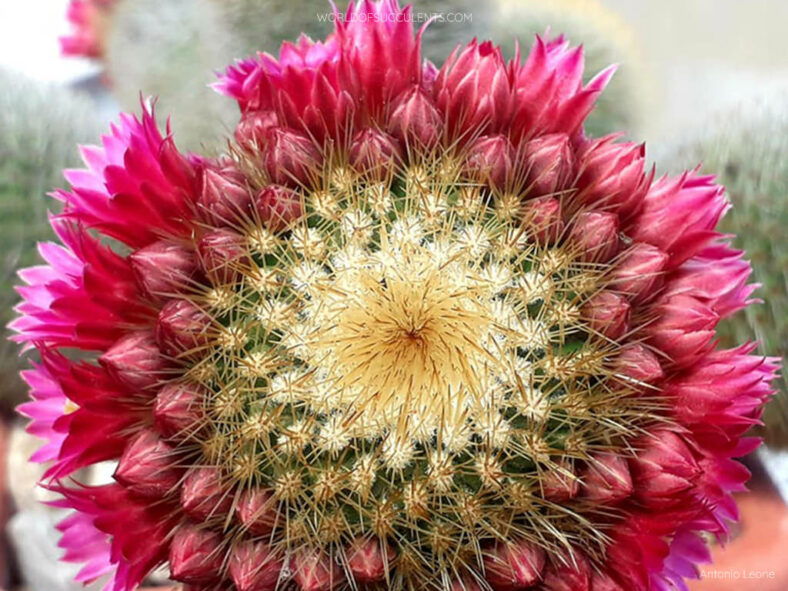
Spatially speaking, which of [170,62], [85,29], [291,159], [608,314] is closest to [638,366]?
[608,314]

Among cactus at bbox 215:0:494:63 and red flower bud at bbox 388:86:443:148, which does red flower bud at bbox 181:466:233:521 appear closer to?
red flower bud at bbox 388:86:443:148

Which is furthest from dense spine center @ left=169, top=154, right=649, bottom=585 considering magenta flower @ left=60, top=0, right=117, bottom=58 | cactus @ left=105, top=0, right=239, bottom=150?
magenta flower @ left=60, top=0, right=117, bottom=58

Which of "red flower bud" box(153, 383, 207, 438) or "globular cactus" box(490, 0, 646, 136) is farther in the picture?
"globular cactus" box(490, 0, 646, 136)

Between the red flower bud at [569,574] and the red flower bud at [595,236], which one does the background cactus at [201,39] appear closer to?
the red flower bud at [595,236]

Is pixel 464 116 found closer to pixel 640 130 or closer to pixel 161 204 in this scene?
pixel 161 204

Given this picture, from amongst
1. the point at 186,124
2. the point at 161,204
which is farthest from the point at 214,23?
the point at 161,204

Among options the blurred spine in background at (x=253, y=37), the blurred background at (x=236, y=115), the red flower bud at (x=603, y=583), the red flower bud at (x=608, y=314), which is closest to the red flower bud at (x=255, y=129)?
the blurred background at (x=236, y=115)
